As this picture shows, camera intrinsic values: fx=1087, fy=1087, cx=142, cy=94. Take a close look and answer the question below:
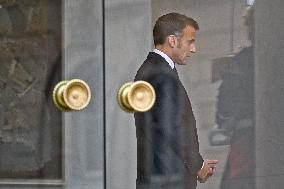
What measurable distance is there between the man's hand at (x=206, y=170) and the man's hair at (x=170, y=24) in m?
0.42

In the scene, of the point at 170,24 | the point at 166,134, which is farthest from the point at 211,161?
the point at 170,24

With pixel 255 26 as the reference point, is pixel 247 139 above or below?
below

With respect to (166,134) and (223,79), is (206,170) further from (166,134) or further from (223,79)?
(223,79)

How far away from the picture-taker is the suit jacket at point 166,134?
3543mm

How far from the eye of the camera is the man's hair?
3525 mm

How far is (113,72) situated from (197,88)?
0.29 meters

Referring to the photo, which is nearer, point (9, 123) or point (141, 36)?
point (141, 36)

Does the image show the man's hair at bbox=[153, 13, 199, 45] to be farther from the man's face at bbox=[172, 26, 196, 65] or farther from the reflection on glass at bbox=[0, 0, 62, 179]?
the reflection on glass at bbox=[0, 0, 62, 179]

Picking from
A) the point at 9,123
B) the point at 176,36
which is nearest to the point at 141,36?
the point at 176,36

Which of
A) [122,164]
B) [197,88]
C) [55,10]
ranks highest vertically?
[55,10]

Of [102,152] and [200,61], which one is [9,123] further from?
[200,61]

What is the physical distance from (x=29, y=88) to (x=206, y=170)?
69cm

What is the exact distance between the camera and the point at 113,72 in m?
3.61

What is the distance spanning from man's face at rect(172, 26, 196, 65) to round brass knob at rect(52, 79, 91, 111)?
1.02 feet
